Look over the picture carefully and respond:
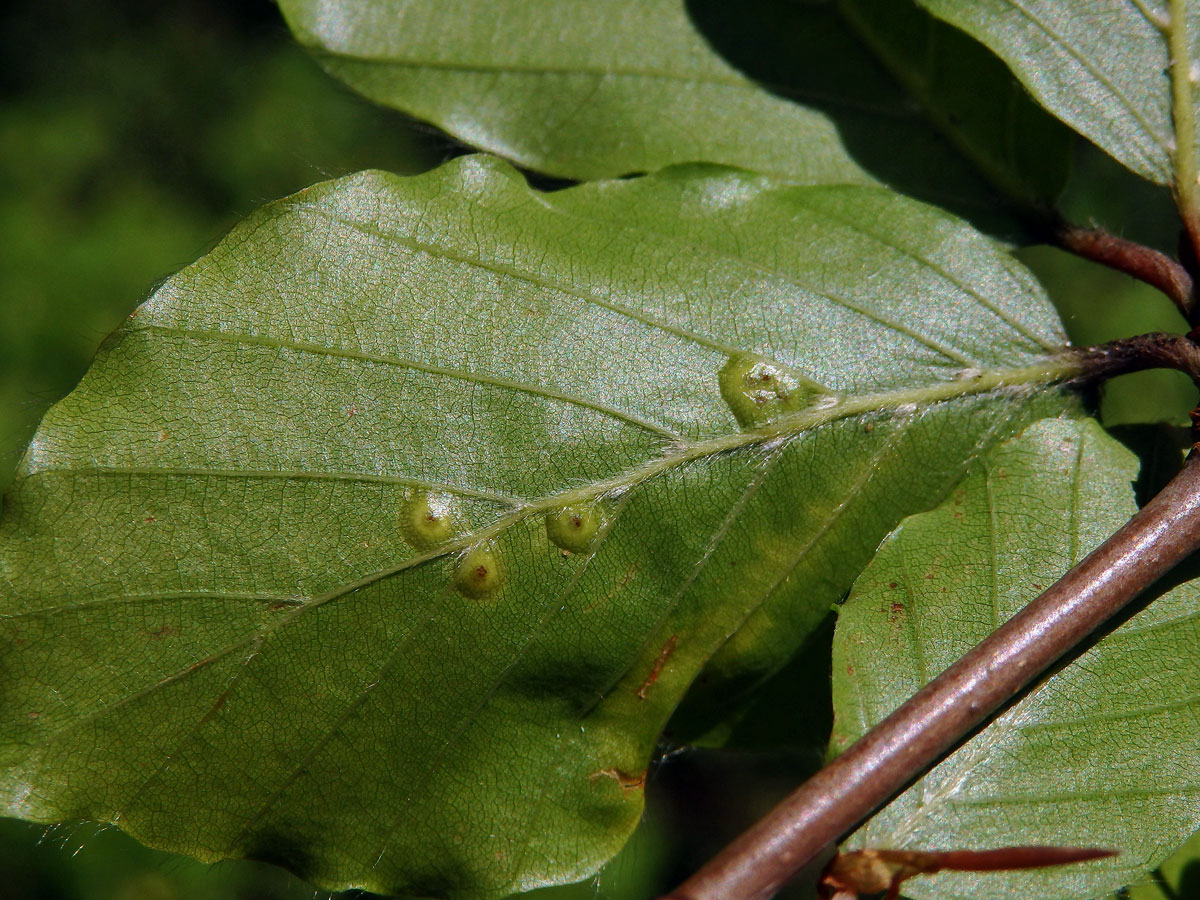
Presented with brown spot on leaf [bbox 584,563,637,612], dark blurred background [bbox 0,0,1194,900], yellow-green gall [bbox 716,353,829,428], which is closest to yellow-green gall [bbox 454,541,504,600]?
brown spot on leaf [bbox 584,563,637,612]

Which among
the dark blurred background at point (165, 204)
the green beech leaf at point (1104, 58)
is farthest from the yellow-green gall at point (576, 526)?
the dark blurred background at point (165, 204)

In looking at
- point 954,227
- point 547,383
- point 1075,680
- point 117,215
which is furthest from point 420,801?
point 117,215

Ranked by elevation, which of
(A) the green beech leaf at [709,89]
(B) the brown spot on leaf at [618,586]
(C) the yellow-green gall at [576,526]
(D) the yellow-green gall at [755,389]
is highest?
(A) the green beech leaf at [709,89]

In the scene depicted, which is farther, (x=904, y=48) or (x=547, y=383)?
(x=904, y=48)

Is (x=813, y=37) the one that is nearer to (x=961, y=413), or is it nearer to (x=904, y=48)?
(x=904, y=48)

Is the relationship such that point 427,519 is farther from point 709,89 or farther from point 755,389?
point 709,89

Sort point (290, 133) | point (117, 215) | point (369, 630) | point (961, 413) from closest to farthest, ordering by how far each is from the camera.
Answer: point (369, 630)
point (961, 413)
point (117, 215)
point (290, 133)

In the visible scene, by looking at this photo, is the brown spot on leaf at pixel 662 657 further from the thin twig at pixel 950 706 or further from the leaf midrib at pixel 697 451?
the thin twig at pixel 950 706
